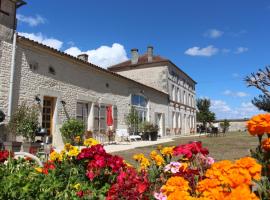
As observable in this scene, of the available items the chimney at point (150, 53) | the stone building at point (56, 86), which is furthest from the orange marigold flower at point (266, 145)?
the chimney at point (150, 53)

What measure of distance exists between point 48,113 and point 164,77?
53.2ft

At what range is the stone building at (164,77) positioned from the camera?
2777cm

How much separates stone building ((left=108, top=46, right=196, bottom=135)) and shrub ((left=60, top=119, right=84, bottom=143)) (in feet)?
42.2

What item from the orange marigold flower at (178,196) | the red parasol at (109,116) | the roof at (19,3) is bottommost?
the orange marigold flower at (178,196)

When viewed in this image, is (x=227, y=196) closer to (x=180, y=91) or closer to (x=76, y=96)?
(x=76, y=96)

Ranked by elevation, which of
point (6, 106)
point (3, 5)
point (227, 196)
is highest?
point (3, 5)

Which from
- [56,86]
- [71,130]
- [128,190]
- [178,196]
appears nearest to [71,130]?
[71,130]

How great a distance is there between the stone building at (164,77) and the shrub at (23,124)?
1524 cm

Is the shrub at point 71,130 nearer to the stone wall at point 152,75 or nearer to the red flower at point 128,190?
the red flower at point 128,190

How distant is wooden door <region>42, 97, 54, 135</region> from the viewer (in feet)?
41.1

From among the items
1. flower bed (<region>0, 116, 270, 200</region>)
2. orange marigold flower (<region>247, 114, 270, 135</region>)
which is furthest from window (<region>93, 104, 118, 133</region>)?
orange marigold flower (<region>247, 114, 270, 135</region>)

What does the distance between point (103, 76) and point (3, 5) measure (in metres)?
6.63

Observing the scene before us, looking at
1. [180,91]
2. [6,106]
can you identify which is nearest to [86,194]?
[6,106]

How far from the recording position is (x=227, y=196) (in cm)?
124
